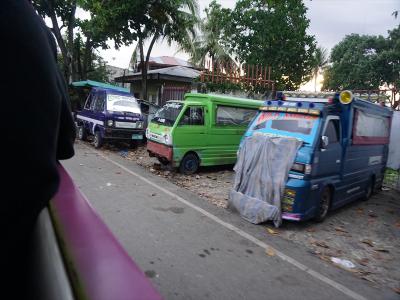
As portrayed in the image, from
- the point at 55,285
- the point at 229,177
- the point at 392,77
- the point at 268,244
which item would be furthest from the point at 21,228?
the point at 392,77

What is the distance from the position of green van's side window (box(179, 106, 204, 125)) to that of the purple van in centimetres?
394

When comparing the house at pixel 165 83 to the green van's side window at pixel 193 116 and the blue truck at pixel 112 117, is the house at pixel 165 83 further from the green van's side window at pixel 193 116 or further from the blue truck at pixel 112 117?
the green van's side window at pixel 193 116

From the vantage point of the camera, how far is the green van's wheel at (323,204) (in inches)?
260

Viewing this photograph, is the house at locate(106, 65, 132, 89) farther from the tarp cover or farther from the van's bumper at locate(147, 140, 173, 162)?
the tarp cover

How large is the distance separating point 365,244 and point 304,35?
13888 millimetres

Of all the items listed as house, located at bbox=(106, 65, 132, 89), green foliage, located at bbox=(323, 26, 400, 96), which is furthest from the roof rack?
green foliage, located at bbox=(323, 26, 400, 96)

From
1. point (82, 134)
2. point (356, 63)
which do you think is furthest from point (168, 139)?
point (356, 63)

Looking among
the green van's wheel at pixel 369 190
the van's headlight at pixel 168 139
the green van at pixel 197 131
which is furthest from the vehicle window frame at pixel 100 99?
the green van's wheel at pixel 369 190

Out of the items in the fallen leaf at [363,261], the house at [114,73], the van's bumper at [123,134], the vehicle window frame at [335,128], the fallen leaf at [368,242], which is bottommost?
the fallen leaf at [368,242]

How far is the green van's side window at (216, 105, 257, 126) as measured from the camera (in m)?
10.8

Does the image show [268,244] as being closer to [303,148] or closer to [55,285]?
[303,148]

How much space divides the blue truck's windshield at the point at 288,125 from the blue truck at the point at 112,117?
7053 millimetres

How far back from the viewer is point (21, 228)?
89 centimetres

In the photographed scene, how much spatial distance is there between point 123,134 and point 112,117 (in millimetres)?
751
